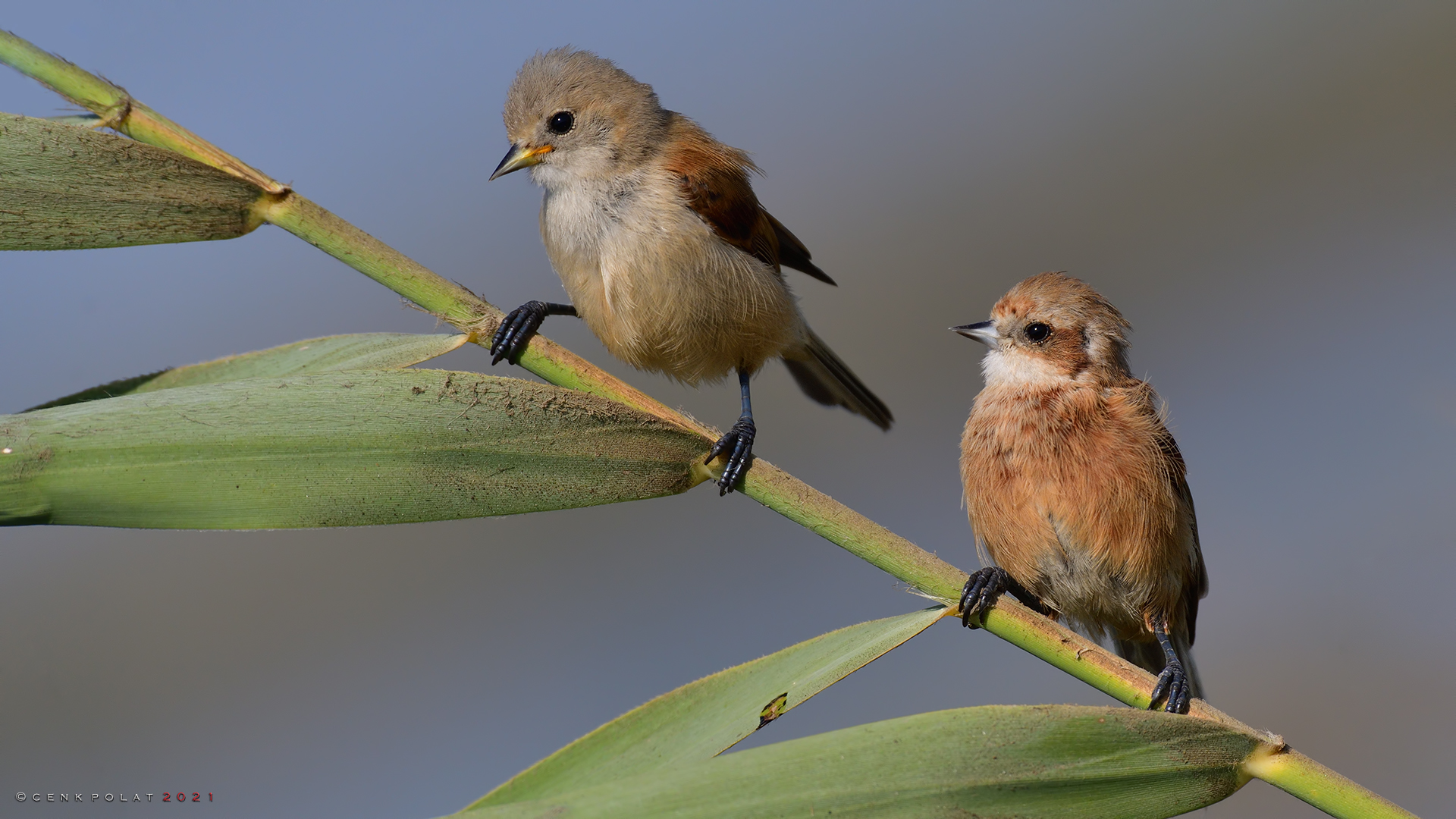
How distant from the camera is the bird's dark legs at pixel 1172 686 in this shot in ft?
5.27

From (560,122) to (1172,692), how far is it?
2.39 metres

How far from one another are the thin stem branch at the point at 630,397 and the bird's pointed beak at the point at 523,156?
1.61 meters

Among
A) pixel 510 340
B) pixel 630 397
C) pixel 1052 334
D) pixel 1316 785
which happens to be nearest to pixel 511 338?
pixel 510 340

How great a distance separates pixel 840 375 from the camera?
3.61 metres

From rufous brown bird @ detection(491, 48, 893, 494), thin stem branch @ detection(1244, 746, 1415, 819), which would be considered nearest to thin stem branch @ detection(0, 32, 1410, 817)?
thin stem branch @ detection(1244, 746, 1415, 819)

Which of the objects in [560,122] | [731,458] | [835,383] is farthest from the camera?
[835,383]

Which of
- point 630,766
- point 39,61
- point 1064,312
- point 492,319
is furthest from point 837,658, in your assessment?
point 1064,312

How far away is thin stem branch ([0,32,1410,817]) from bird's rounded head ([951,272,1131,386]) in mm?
1267

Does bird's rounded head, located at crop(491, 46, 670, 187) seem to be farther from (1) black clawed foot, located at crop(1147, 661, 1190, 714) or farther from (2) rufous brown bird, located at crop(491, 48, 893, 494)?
(1) black clawed foot, located at crop(1147, 661, 1190, 714)

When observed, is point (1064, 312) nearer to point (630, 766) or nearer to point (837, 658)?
point (837, 658)

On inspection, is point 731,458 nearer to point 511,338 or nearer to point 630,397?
point 630,397

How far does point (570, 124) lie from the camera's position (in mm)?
3188

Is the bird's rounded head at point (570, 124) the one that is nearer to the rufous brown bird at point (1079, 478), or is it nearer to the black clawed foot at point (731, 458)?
the rufous brown bird at point (1079, 478)

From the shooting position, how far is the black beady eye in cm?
317
